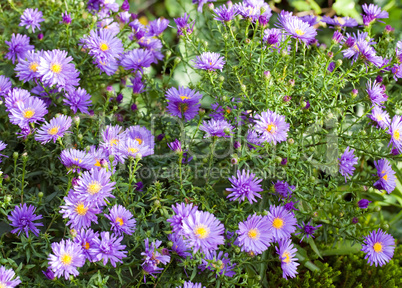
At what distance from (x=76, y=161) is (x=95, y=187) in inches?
4.7

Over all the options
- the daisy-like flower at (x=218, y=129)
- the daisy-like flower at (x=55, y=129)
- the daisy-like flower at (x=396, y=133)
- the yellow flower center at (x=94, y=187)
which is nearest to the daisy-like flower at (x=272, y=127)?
the daisy-like flower at (x=218, y=129)

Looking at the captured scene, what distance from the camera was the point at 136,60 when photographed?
1704 mm

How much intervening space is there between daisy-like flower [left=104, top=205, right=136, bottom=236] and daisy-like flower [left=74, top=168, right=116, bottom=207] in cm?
5

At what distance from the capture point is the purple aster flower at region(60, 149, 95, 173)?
1229mm

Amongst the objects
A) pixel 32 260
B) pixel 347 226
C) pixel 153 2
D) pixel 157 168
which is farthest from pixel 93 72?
pixel 153 2

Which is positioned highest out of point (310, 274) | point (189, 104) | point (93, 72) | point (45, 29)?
point (45, 29)

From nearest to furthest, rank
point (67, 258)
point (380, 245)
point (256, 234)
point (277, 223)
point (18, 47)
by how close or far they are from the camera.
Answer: point (67, 258), point (256, 234), point (277, 223), point (380, 245), point (18, 47)

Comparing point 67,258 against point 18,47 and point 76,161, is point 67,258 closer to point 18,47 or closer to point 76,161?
point 76,161

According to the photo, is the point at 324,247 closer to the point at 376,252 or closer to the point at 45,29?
the point at 376,252

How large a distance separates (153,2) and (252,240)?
2.70 meters

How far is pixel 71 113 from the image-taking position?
5.49ft

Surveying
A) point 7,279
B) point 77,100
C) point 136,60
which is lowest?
point 7,279

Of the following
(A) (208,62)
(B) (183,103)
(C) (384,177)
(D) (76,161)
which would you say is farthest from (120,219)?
(C) (384,177)

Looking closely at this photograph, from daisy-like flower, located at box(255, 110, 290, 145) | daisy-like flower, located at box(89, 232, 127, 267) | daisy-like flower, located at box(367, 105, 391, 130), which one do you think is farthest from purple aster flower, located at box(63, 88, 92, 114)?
daisy-like flower, located at box(367, 105, 391, 130)
